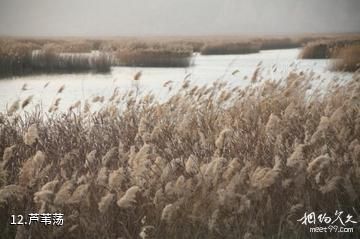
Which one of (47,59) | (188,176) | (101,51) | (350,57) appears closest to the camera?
(188,176)

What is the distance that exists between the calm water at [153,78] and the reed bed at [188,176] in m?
0.49

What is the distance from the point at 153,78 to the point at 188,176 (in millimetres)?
2013

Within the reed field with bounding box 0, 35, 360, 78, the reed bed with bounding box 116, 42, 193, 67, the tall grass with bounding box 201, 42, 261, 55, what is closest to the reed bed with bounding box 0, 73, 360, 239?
the reed field with bounding box 0, 35, 360, 78

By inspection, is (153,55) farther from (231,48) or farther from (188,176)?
(188,176)

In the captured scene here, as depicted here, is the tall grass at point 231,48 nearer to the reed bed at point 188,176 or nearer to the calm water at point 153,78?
the calm water at point 153,78

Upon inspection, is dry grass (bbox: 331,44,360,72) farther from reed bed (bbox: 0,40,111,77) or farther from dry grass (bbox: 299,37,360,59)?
reed bed (bbox: 0,40,111,77)

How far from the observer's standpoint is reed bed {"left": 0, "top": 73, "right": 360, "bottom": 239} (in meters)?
2.22

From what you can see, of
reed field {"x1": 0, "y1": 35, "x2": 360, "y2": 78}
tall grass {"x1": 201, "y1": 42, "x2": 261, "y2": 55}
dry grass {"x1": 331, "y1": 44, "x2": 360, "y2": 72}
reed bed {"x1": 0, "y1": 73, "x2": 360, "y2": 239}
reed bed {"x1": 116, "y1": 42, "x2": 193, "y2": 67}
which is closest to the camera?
reed bed {"x1": 0, "y1": 73, "x2": 360, "y2": 239}

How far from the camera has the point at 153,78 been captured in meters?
4.59

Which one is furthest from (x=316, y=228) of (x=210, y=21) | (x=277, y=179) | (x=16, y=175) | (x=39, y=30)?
(x=39, y=30)

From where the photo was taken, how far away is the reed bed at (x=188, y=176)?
2.22m

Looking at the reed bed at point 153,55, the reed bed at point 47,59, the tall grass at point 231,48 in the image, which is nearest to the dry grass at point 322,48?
the tall grass at point 231,48

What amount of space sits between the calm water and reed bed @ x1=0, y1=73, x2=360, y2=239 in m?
0.49

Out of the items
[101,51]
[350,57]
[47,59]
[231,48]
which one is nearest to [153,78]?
[101,51]
